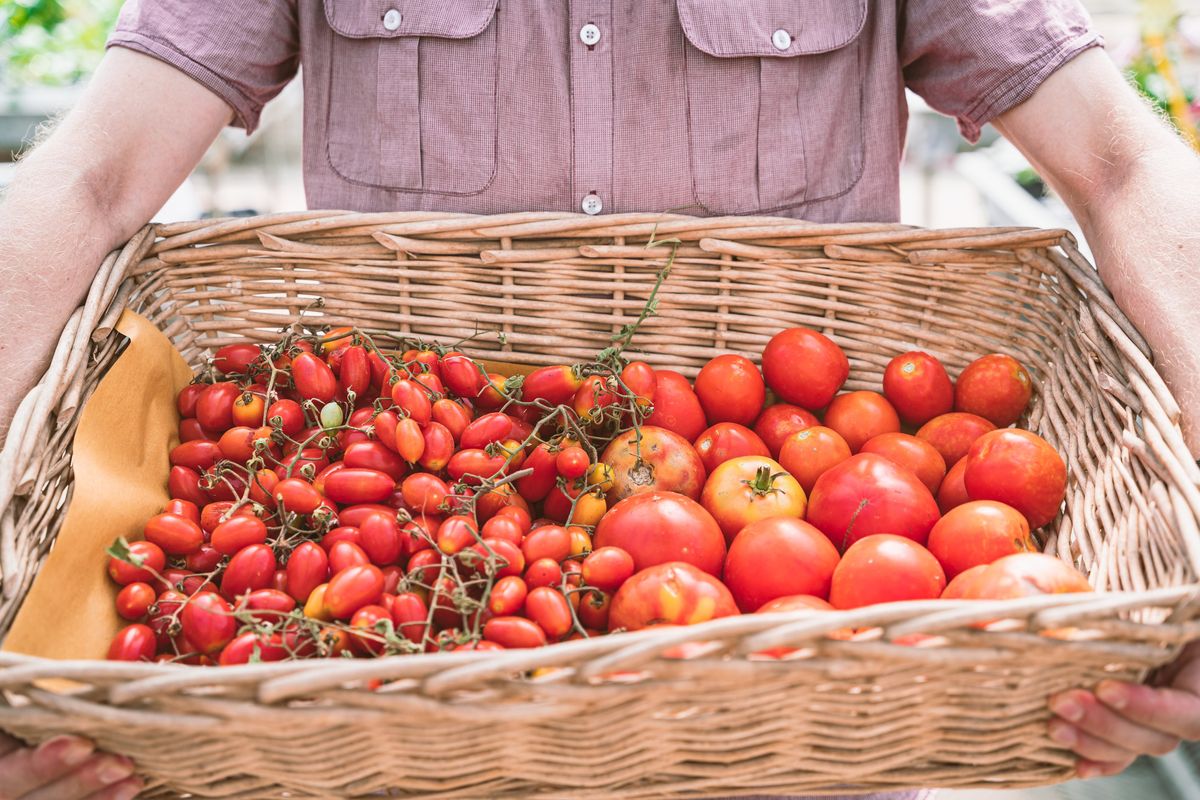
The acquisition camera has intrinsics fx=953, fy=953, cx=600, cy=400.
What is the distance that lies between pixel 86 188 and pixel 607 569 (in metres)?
0.94

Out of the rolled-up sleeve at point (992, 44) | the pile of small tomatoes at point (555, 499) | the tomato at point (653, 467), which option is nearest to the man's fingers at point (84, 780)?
the pile of small tomatoes at point (555, 499)

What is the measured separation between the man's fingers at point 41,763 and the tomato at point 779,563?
691 millimetres

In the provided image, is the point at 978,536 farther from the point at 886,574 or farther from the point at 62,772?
the point at 62,772

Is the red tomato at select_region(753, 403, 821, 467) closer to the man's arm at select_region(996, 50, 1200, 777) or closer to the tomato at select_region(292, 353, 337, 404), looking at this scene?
the man's arm at select_region(996, 50, 1200, 777)

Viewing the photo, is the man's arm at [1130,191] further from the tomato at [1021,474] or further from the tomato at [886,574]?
the tomato at [886,574]

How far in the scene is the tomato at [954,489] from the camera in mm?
1268

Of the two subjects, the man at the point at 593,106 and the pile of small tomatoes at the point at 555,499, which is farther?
the man at the point at 593,106

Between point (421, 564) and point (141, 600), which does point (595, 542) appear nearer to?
point (421, 564)

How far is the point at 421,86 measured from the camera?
5.02 ft

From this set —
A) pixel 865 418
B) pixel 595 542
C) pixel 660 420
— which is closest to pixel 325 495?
pixel 595 542

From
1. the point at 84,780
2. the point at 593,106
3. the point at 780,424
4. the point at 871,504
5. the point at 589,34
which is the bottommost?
the point at 84,780

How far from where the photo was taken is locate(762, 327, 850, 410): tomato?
54.1 inches

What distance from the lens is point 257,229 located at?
1468mm

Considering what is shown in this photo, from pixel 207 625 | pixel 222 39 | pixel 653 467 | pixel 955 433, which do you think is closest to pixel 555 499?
pixel 653 467
